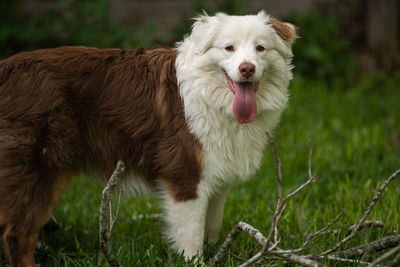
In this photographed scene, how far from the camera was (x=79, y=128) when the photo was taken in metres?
3.34

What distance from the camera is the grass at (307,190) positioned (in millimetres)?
3578

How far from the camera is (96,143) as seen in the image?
342cm

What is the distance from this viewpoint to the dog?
3.16 meters

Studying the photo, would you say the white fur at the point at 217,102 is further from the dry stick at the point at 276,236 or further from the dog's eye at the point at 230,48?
the dry stick at the point at 276,236

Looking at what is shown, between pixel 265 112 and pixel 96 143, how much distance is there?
1264 millimetres

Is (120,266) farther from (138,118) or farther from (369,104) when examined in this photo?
(369,104)

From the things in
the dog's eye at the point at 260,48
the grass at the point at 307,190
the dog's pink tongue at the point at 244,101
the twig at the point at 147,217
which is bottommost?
the twig at the point at 147,217

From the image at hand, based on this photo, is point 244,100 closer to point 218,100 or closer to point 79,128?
point 218,100

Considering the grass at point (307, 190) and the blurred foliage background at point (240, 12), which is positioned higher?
the blurred foliage background at point (240, 12)

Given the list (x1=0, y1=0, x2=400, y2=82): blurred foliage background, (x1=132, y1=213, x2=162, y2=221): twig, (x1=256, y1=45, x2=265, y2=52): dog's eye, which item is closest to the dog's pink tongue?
(x1=256, y1=45, x2=265, y2=52): dog's eye

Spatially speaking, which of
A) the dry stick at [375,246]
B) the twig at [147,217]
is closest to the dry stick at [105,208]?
the twig at [147,217]

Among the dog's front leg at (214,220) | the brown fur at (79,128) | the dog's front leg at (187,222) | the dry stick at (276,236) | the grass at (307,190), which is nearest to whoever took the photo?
the dry stick at (276,236)

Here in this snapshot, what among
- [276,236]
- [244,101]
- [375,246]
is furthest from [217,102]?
[375,246]

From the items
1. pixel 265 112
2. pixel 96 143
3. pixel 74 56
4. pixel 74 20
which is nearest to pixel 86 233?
pixel 96 143
